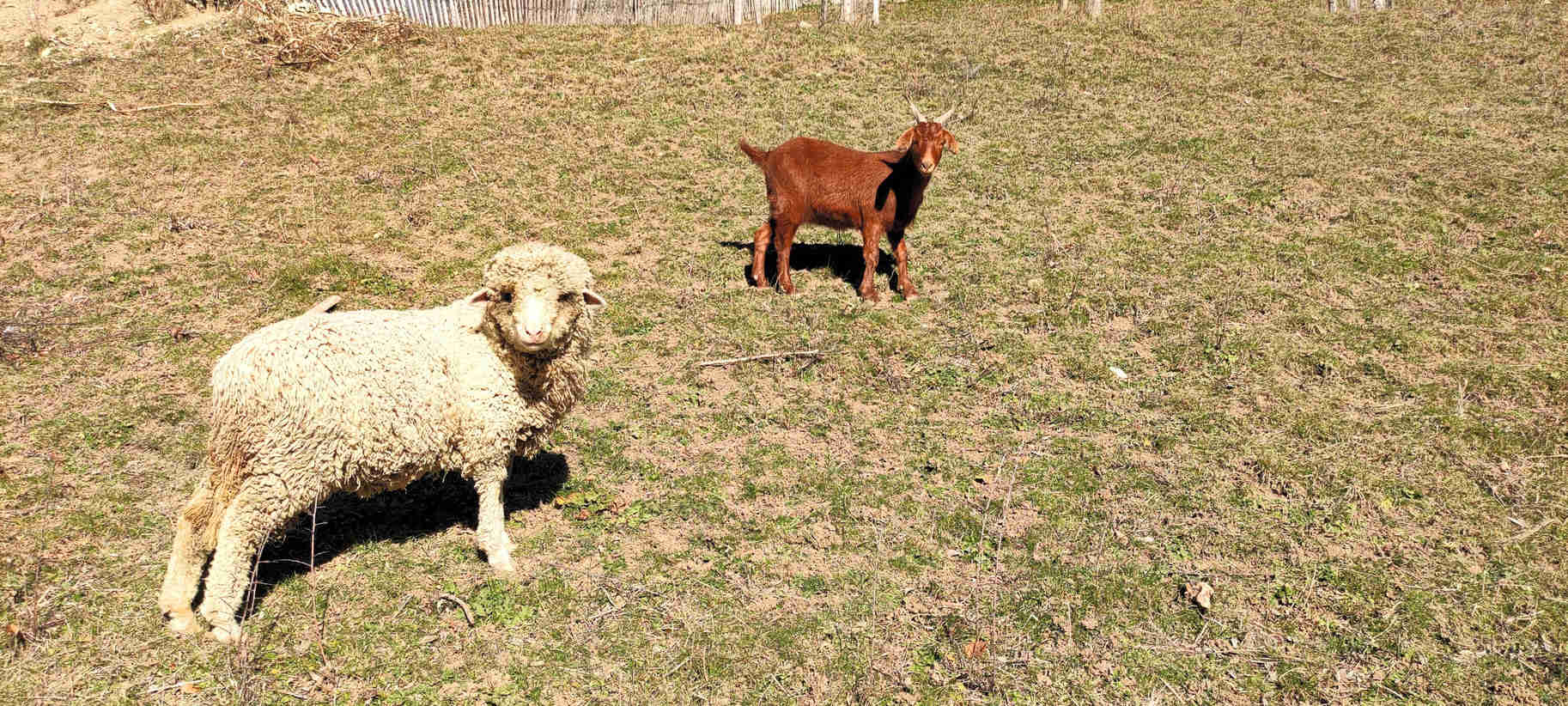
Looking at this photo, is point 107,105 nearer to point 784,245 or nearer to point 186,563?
point 784,245

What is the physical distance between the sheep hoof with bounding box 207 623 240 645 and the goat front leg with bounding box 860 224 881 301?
6.11 metres

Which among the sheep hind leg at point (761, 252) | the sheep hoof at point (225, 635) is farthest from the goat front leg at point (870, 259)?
the sheep hoof at point (225, 635)

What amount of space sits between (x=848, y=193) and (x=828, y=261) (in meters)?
1.44

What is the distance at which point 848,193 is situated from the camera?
8.45 metres

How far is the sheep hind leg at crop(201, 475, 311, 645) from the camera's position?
4352 mm

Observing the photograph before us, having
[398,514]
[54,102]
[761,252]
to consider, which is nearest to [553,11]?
[54,102]

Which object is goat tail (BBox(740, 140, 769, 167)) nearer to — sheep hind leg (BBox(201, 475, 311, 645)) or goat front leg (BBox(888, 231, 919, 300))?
goat front leg (BBox(888, 231, 919, 300))

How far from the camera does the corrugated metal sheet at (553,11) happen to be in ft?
51.3

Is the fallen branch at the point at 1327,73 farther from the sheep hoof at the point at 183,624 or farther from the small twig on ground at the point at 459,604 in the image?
the sheep hoof at the point at 183,624

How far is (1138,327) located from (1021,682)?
4.66 m

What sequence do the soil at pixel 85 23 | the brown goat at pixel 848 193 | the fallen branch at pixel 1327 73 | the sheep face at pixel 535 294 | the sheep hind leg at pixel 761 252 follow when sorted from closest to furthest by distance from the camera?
1. the sheep face at pixel 535 294
2. the brown goat at pixel 848 193
3. the sheep hind leg at pixel 761 252
4. the fallen branch at pixel 1327 73
5. the soil at pixel 85 23

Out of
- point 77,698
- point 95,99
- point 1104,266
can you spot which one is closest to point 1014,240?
point 1104,266

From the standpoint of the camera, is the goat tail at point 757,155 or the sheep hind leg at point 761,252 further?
the sheep hind leg at point 761,252

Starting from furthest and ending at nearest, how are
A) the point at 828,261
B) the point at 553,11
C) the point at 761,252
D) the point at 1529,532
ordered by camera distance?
1. the point at 553,11
2. the point at 828,261
3. the point at 761,252
4. the point at 1529,532
